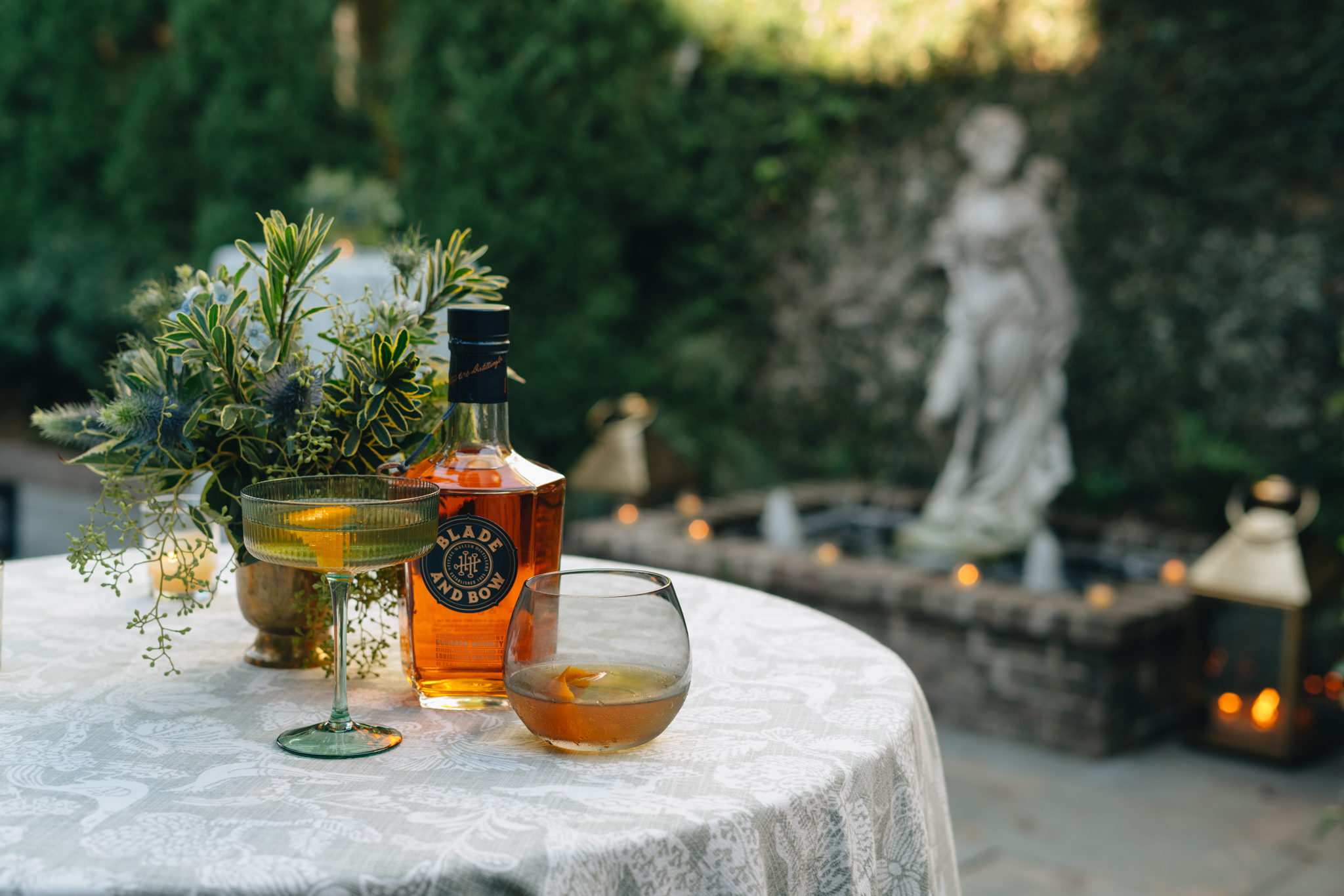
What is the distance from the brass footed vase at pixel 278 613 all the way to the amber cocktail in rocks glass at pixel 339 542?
6.2 inches

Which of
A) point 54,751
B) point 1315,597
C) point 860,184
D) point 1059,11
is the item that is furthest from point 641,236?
point 54,751

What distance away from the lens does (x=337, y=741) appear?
37.8 inches

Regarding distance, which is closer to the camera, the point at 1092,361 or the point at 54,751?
the point at 54,751

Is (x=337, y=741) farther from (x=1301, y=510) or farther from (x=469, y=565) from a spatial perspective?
(x=1301, y=510)

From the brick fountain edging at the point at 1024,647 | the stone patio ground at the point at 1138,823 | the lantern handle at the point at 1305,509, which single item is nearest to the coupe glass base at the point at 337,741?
the stone patio ground at the point at 1138,823

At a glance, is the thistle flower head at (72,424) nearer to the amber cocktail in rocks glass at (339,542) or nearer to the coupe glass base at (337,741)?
the amber cocktail in rocks glass at (339,542)

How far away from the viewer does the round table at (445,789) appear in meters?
0.76

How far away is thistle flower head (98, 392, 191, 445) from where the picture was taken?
41.5 inches

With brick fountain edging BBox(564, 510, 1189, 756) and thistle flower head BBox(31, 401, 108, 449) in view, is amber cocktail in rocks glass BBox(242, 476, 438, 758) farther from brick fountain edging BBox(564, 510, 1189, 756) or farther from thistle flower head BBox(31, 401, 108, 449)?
brick fountain edging BBox(564, 510, 1189, 756)

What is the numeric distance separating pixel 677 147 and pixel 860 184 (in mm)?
977

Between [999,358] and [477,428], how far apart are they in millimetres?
3428

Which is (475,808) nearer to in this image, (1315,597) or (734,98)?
(1315,597)

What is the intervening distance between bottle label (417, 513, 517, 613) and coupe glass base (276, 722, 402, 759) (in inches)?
5.4

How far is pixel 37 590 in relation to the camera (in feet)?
4.74
